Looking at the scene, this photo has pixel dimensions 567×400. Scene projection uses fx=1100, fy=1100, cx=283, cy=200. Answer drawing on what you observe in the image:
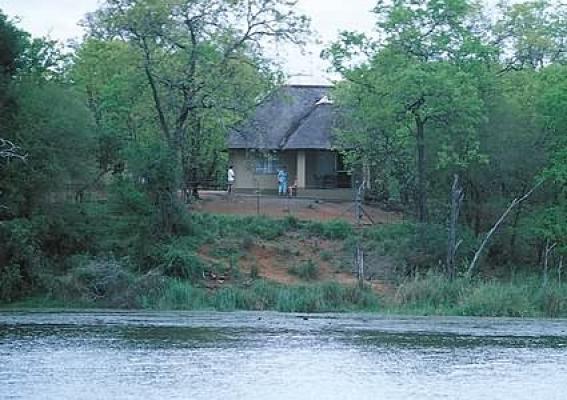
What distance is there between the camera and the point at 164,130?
163 feet

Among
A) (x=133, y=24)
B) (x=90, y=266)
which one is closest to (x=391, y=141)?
(x=133, y=24)

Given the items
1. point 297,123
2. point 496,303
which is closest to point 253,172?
point 297,123

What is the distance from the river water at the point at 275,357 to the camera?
21.2m

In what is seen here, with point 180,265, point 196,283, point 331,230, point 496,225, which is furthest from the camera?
point 331,230

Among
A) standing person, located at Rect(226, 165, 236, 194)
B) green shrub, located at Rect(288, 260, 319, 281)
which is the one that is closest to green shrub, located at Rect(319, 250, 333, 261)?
green shrub, located at Rect(288, 260, 319, 281)

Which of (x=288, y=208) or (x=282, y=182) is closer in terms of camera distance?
(x=288, y=208)

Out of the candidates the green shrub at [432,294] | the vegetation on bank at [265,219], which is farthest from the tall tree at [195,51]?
the green shrub at [432,294]

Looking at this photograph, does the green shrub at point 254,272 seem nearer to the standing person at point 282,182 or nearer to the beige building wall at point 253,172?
the standing person at point 282,182

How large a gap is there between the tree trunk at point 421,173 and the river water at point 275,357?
12377 millimetres

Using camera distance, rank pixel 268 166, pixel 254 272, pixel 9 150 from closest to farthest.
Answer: pixel 9 150 → pixel 254 272 → pixel 268 166

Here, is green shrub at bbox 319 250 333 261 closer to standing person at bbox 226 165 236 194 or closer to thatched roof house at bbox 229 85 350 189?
standing person at bbox 226 165 236 194

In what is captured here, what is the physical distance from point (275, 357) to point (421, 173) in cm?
2438

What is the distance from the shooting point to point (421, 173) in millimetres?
49156

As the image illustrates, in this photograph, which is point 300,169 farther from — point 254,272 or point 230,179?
point 254,272
